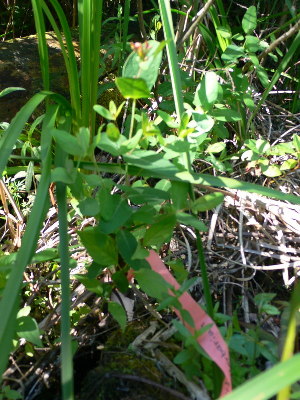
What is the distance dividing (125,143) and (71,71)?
1.88 ft

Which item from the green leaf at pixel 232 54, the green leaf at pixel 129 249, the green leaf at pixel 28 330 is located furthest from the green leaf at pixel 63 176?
the green leaf at pixel 232 54

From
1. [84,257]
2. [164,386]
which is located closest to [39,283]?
[84,257]

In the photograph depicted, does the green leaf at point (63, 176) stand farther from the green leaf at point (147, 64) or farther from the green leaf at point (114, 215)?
the green leaf at point (147, 64)

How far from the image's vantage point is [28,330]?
2.92 ft

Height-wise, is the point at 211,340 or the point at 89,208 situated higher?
the point at 89,208

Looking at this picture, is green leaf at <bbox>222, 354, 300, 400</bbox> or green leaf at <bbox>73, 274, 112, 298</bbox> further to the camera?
green leaf at <bbox>73, 274, 112, 298</bbox>

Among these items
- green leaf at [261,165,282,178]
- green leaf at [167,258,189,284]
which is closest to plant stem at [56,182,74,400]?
green leaf at [167,258,189,284]

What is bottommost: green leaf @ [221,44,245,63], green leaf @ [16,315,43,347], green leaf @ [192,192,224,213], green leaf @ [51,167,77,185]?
green leaf @ [16,315,43,347]

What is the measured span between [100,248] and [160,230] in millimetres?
97

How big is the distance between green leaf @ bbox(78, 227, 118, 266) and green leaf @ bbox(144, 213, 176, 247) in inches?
2.1

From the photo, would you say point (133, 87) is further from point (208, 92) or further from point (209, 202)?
point (208, 92)

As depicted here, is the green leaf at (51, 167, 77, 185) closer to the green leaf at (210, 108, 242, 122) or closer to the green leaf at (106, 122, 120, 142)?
the green leaf at (106, 122, 120, 142)

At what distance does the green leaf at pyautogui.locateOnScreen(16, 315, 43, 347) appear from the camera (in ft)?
2.89

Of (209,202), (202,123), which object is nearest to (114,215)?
→ (209,202)
